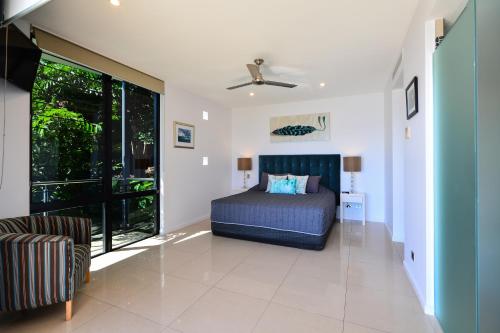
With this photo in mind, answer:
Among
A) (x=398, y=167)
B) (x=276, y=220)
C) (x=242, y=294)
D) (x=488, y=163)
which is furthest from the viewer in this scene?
(x=398, y=167)

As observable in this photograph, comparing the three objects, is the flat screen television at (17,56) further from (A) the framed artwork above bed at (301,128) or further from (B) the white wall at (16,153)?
(A) the framed artwork above bed at (301,128)

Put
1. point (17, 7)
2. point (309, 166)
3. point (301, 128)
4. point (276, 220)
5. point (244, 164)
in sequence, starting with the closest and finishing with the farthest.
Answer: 1. point (17, 7)
2. point (276, 220)
3. point (309, 166)
4. point (301, 128)
5. point (244, 164)

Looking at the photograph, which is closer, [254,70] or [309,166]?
[254,70]

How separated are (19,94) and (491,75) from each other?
146 inches

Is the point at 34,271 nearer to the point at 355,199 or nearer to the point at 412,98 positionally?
the point at 412,98

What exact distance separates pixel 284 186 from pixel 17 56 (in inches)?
153

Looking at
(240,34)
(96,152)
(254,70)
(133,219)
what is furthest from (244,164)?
(240,34)

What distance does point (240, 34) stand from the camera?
2461 millimetres

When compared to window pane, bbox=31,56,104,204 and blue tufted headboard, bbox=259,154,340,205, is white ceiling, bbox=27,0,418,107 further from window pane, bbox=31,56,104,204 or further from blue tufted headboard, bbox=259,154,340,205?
blue tufted headboard, bbox=259,154,340,205

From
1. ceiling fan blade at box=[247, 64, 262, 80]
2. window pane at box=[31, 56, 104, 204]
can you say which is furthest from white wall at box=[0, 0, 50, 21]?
ceiling fan blade at box=[247, 64, 262, 80]

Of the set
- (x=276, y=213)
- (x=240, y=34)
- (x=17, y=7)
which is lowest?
(x=276, y=213)

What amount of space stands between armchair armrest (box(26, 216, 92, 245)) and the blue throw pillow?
3055 millimetres

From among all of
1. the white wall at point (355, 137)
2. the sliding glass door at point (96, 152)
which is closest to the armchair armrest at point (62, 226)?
the sliding glass door at point (96, 152)

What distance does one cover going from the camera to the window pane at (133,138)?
3.36 m
